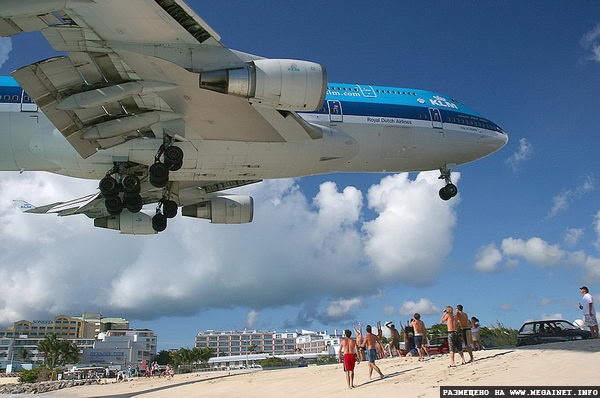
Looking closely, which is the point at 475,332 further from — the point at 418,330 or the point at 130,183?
the point at 130,183

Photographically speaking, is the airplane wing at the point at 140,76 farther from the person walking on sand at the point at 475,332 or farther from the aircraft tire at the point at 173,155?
the person walking on sand at the point at 475,332

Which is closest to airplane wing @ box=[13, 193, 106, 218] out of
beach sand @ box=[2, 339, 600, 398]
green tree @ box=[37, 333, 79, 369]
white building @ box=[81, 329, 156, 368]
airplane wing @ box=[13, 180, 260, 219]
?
airplane wing @ box=[13, 180, 260, 219]

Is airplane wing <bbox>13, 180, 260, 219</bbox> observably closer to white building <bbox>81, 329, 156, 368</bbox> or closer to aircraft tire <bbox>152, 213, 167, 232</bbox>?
aircraft tire <bbox>152, 213, 167, 232</bbox>

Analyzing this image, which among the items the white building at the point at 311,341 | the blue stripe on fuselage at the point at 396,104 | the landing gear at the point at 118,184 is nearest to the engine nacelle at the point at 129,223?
the landing gear at the point at 118,184

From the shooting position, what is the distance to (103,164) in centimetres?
1769

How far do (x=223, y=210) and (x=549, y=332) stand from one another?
13.5 meters

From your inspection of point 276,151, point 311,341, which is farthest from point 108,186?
point 311,341

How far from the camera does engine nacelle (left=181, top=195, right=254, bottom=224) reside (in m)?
23.0

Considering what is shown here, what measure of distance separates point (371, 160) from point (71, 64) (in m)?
10.9

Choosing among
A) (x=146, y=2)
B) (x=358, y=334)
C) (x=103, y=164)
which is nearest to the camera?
(x=146, y=2)

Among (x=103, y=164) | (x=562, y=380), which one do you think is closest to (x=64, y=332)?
(x=103, y=164)

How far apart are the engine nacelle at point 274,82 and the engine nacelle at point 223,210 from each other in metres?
10.4

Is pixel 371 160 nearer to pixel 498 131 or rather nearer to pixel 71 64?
pixel 498 131

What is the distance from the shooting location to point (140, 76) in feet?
46.0
